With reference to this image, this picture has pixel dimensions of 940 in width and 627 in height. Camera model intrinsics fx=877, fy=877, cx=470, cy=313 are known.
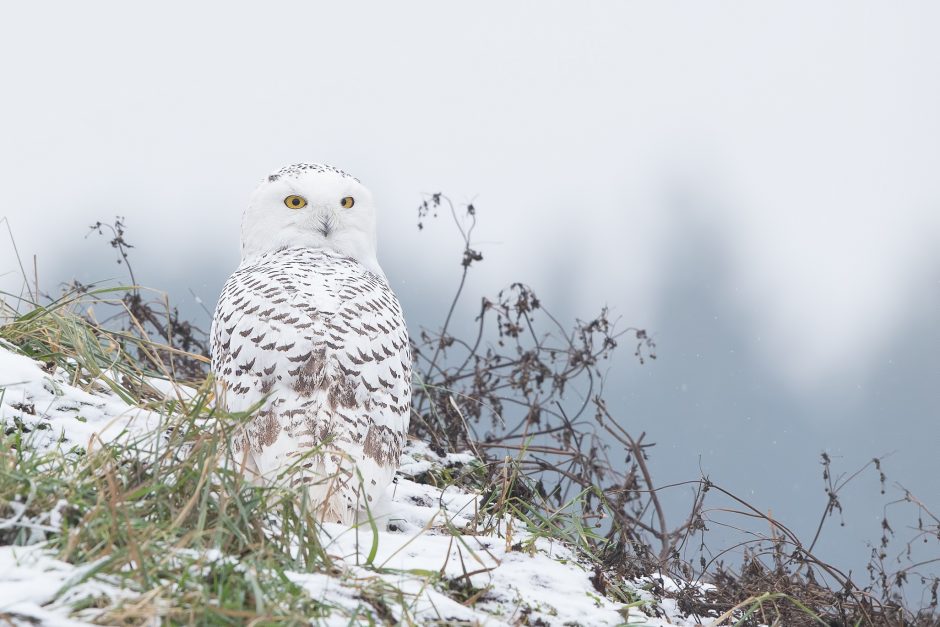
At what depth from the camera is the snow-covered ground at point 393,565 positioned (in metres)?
1.93

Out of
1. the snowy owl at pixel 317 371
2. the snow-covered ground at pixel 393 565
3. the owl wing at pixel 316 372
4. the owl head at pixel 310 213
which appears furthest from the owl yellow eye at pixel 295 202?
the snow-covered ground at pixel 393 565

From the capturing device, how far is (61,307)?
4418 mm

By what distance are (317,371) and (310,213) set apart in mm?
1360

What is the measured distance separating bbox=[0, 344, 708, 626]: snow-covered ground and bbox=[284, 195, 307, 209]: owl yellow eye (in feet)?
3.78

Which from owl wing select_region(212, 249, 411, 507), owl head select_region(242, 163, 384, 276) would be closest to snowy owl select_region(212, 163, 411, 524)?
owl wing select_region(212, 249, 411, 507)

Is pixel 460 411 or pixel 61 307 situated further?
pixel 460 411

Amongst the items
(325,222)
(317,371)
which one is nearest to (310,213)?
(325,222)

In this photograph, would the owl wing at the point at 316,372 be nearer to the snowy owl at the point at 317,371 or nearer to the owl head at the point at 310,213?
the snowy owl at the point at 317,371

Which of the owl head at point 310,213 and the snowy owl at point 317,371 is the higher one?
the owl head at point 310,213

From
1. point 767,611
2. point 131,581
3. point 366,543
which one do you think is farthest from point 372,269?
point 131,581

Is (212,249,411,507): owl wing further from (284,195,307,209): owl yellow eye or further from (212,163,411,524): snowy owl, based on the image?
(284,195,307,209): owl yellow eye

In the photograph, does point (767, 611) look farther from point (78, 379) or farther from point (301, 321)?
point (78, 379)

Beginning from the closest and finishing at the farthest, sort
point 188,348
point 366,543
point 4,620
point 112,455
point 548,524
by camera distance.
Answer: point 4,620 < point 112,455 < point 366,543 < point 548,524 < point 188,348

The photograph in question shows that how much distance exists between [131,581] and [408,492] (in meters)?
2.14
